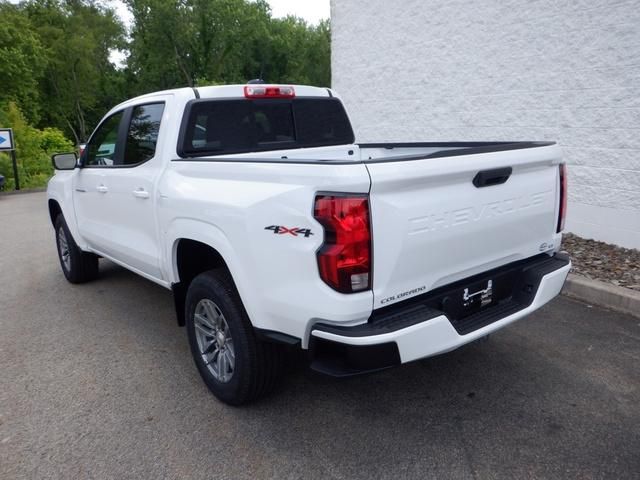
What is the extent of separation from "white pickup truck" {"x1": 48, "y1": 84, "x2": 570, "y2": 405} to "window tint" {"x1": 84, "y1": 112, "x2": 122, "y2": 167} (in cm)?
28

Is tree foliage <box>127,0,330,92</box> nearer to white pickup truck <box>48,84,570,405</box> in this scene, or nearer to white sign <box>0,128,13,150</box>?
white sign <box>0,128,13,150</box>

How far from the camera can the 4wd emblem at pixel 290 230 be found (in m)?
2.27

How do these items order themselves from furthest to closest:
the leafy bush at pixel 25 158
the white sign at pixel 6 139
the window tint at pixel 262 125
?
the leafy bush at pixel 25 158 < the white sign at pixel 6 139 < the window tint at pixel 262 125

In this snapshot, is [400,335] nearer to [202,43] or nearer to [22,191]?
[22,191]

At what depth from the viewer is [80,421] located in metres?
2.96

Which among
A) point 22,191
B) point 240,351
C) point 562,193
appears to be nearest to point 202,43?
point 22,191

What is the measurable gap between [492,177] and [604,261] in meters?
3.42

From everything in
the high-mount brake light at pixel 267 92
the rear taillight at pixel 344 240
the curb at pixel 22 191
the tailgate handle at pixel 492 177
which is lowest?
the curb at pixel 22 191

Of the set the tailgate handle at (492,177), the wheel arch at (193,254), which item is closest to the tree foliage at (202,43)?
the wheel arch at (193,254)

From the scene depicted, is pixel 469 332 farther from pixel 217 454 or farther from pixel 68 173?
pixel 68 173

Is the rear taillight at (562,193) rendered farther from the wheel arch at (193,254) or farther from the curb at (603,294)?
the wheel arch at (193,254)

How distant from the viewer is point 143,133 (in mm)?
3859

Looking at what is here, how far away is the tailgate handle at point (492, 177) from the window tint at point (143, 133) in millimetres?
2235

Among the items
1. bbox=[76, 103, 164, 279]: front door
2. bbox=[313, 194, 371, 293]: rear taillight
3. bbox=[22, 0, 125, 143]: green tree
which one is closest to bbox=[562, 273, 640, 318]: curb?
bbox=[313, 194, 371, 293]: rear taillight
